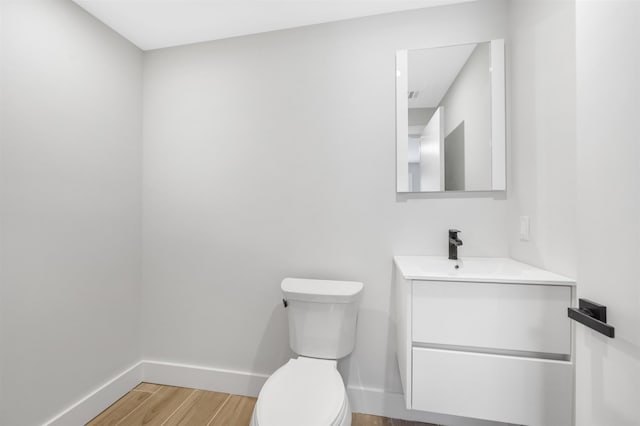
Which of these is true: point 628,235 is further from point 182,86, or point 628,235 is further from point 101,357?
point 101,357

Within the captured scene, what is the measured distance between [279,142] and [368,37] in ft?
2.69

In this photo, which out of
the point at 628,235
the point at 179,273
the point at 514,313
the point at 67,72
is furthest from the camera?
the point at 179,273

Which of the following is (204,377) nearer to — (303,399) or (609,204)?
(303,399)

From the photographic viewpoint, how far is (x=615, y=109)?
0.76m

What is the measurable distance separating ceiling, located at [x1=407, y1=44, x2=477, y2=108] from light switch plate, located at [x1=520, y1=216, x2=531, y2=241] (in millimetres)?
768

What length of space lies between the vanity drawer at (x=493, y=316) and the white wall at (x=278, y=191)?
1.61 ft

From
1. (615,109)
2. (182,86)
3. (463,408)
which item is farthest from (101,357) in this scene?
(615,109)

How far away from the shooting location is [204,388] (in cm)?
183

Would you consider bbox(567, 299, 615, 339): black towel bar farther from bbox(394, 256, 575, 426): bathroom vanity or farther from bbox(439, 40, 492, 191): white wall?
bbox(439, 40, 492, 191): white wall

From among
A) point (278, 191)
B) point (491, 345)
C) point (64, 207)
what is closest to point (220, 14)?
point (278, 191)

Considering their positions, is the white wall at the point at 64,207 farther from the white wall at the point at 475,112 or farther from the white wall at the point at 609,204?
the white wall at the point at 609,204

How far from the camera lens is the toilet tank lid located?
4.68ft

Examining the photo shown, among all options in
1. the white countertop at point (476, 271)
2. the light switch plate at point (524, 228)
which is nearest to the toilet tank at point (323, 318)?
the white countertop at point (476, 271)

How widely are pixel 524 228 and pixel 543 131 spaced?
47 cm
